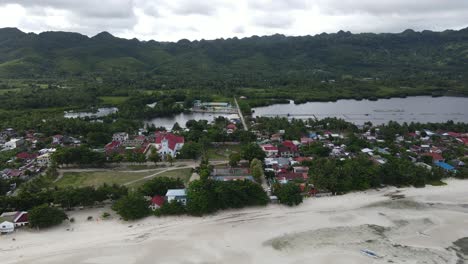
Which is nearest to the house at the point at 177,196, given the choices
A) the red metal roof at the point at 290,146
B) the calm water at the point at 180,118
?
the red metal roof at the point at 290,146

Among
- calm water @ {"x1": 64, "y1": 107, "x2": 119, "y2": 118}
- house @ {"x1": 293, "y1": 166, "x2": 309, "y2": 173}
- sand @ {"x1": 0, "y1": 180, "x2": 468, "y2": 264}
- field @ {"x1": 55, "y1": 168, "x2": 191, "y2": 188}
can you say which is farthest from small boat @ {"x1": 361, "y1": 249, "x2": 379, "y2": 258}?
calm water @ {"x1": 64, "y1": 107, "x2": 119, "y2": 118}

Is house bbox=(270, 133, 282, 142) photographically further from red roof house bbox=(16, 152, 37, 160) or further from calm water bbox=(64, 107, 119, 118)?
calm water bbox=(64, 107, 119, 118)

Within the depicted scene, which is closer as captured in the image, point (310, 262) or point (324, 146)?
point (310, 262)

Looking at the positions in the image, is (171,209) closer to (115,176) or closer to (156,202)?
(156,202)

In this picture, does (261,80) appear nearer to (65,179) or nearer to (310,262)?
(65,179)

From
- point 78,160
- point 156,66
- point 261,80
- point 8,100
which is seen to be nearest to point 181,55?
point 156,66

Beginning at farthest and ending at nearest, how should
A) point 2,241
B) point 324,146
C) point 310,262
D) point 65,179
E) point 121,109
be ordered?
point 121,109 → point 324,146 → point 65,179 → point 2,241 → point 310,262
